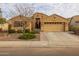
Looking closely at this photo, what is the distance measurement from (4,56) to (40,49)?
74cm

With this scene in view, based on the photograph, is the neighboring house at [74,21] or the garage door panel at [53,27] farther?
the garage door panel at [53,27]

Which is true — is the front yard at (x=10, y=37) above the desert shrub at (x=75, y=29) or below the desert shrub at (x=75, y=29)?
below

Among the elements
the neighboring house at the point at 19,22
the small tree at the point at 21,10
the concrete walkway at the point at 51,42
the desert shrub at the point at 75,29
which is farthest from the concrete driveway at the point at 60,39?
the small tree at the point at 21,10

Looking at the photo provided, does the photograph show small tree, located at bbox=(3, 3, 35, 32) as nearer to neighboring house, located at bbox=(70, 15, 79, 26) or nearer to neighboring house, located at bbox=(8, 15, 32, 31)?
neighboring house, located at bbox=(8, 15, 32, 31)

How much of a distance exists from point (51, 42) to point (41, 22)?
463mm

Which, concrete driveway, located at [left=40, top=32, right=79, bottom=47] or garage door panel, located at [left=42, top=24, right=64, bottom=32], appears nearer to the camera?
concrete driveway, located at [left=40, top=32, right=79, bottom=47]

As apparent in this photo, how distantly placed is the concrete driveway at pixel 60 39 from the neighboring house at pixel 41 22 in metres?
0.11

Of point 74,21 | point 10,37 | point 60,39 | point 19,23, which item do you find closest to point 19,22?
point 19,23

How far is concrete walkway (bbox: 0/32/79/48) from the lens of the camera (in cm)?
736

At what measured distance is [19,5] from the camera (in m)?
7.35

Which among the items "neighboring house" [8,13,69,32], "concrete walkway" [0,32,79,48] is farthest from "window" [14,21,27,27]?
"concrete walkway" [0,32,79,48]

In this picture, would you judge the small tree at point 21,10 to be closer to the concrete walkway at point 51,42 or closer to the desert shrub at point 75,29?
the concrete walkway at point 51,42

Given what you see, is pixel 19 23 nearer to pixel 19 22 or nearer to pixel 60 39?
pixel 19 22

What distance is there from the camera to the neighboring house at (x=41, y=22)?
24.2 ft
